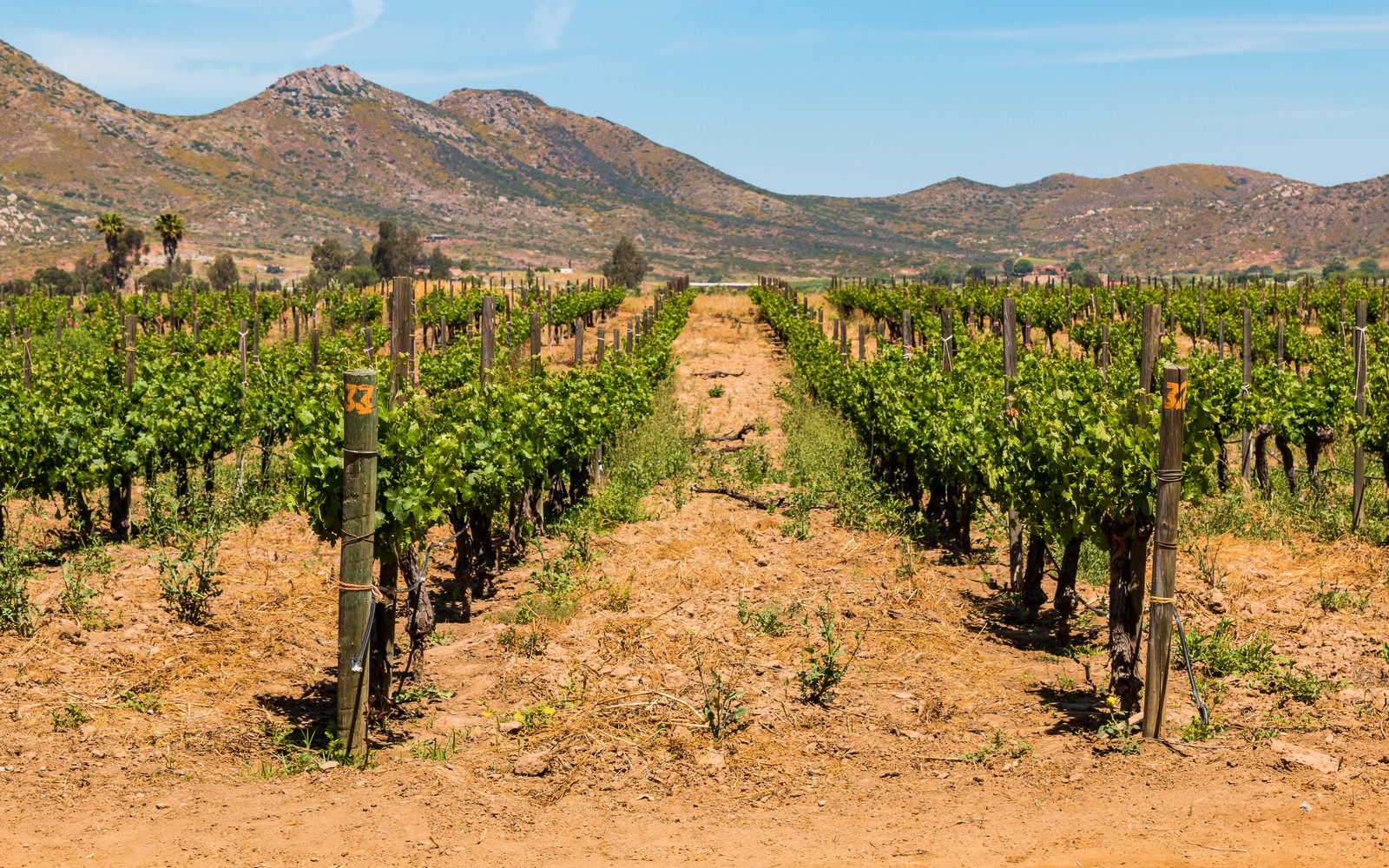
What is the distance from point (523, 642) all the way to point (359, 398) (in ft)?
10.5

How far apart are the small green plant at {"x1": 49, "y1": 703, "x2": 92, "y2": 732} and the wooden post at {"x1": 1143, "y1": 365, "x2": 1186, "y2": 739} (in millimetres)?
6350

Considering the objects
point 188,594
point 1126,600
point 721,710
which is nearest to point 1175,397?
point 1126,600

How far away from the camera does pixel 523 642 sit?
8695 mm

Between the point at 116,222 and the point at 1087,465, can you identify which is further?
the point at 116,222

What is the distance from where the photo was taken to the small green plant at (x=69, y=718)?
658cm

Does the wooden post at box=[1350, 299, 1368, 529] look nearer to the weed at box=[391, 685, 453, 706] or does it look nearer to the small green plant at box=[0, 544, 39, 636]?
the weed at box=[391, 685, 453, 706]

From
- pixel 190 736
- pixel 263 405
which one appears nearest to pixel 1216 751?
pixel 190 736

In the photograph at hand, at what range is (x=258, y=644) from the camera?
845cm

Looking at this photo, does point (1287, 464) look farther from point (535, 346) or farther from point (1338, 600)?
point (535, 346)

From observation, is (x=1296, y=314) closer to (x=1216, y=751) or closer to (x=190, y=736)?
(x=1216, y=751)

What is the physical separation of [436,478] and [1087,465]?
4.39 m

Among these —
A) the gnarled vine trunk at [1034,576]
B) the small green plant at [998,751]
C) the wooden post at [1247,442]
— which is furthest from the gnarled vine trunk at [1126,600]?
the wooden post at [1247,442]

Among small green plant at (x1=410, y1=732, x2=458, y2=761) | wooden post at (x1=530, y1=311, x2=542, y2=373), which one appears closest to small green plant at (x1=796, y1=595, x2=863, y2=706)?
small green plant at (x1=410, y1=732, x2=458, y2=761)

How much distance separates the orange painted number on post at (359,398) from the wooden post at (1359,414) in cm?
1101
